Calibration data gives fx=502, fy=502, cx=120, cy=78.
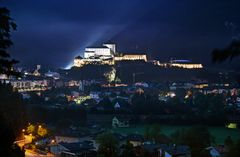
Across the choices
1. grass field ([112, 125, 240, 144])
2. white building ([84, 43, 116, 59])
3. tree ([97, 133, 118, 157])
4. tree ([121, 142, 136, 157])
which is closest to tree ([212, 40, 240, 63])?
tree ([121, 142, 136, 157])

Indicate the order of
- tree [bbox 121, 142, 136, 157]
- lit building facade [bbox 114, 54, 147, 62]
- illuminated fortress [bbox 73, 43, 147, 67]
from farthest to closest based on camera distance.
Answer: lit building facade [bbox 114, 54, 147, 62], illuminated fortress [bbox 73, 43, 147, 67], tree [bbox 121, 142, 136, 157]

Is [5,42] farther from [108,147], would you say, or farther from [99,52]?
[99,52]

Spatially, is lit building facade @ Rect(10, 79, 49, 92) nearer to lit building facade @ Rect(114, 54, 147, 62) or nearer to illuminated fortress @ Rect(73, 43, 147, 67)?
illuminated fortress @ Rect(73, 43, 147, 67)

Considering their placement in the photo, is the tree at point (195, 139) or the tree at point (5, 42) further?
the tree at point (195, 139)

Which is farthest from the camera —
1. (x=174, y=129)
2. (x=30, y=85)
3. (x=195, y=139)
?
(x=30, y=85)

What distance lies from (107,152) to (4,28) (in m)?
8.62

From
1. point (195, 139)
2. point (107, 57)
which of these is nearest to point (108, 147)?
point (195, 139)

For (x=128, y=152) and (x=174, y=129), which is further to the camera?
(x=174, y=129)

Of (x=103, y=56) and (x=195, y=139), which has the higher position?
(x=103, y=56)

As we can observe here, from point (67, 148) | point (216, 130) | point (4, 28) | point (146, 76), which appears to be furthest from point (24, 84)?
point (4, 28)

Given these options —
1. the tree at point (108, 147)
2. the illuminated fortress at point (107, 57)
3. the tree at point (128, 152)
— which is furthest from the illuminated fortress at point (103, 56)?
the tree at point (128, 152)

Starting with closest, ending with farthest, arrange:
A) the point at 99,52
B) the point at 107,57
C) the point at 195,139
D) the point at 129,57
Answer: the point at 195,139 → the point at 107,57 → the point at 129,57 → the point at 99,52

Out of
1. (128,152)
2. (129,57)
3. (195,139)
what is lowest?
(128,152)

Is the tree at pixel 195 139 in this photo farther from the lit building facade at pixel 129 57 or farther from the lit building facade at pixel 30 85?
the lit building facade at pixel 129 57
